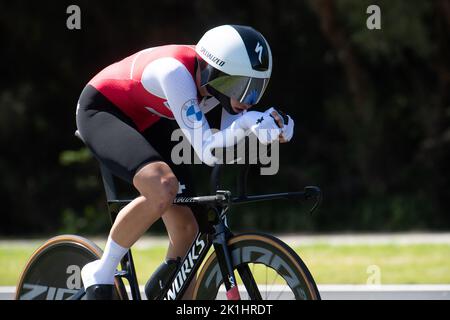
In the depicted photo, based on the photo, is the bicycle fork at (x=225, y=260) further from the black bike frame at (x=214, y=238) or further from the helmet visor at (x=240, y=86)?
the helmet visor at (x=240, y=86)

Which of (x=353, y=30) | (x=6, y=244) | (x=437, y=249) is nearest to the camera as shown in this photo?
(x=437, y=249)

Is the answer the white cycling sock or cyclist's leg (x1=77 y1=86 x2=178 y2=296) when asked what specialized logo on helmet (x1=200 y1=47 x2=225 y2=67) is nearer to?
cyclist's leg (x1=77 y1=86 x2=178 y2=296)

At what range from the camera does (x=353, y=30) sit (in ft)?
42.2

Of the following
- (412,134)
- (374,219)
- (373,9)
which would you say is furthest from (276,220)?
(373,9)

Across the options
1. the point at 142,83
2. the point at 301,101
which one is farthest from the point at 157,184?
the point at 301,101

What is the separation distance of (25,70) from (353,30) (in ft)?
18.6

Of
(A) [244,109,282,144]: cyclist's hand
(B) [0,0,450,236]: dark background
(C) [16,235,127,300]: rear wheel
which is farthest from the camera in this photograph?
(B) [0,0,450,236]: dark background

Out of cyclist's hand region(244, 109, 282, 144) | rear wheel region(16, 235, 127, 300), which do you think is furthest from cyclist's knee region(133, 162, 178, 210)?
rear wheel region(16, 235, 127, 300)

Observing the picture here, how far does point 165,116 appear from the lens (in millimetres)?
3998

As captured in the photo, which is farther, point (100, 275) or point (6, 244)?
point (6, 244)

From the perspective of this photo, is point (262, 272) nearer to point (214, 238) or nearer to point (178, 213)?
point (214, 238)

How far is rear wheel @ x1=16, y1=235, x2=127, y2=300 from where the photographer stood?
425 cm

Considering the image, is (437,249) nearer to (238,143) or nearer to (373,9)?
(373,9)

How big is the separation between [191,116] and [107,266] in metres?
0.78
